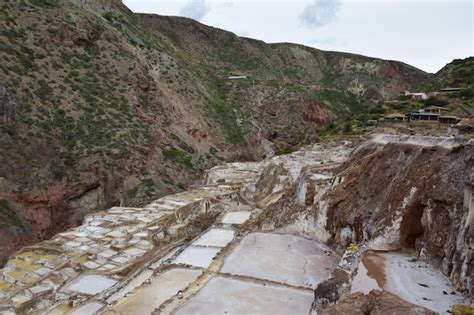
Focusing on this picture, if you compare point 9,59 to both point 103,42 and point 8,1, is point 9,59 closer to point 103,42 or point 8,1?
point 8,1

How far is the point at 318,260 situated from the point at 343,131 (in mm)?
33331

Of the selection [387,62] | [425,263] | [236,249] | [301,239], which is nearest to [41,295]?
[236,249]

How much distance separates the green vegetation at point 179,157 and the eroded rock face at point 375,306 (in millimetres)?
32346

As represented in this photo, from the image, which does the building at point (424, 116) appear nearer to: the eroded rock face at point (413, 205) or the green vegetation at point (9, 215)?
the eroded rock face at point (413, 205)

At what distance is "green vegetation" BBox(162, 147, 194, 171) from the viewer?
37.7m

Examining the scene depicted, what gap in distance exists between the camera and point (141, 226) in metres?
18.9

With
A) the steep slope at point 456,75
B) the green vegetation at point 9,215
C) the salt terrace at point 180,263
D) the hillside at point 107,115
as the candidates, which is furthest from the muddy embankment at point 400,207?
the steep slope at point 456,75

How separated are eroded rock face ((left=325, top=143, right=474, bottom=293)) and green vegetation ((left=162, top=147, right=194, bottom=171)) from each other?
26818 mm

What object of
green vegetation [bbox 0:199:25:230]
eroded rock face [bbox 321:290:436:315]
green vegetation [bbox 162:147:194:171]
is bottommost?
green vegetation [bbox 0:199:25:230]

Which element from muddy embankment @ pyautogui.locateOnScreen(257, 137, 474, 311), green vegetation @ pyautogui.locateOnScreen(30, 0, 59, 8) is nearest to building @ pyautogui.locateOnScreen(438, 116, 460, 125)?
muddy embankment @ pyautogui.locateOnScreen(257, 137, 474, 311)

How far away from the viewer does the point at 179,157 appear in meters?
38.5

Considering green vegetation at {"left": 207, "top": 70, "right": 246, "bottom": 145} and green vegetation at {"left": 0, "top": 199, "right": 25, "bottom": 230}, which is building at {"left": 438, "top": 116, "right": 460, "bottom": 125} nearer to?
green vegetation at {"left": 207, "top": 70, "right": 246, "bottom": 145}

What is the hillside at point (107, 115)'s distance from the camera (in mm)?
28953

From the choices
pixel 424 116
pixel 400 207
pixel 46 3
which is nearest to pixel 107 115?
pixel 46 3
